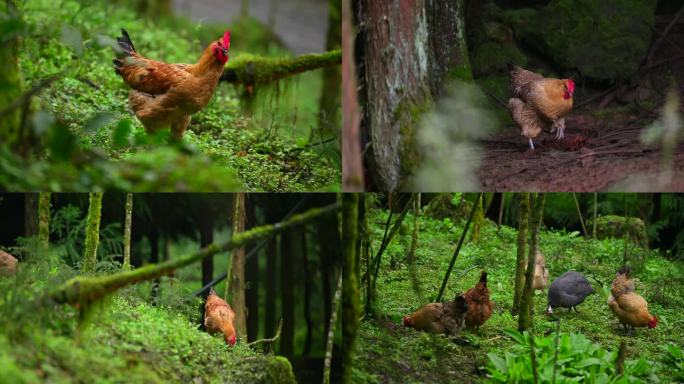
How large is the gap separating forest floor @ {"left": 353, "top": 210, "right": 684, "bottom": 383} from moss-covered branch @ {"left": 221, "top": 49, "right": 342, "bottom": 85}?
1.51m

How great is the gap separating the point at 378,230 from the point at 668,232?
194 cm

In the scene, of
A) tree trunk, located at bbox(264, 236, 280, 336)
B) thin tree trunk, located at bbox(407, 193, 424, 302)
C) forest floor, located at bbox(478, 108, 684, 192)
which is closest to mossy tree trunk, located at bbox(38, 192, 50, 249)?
tree trunk, located at bbox(264, 236, 280, 336)

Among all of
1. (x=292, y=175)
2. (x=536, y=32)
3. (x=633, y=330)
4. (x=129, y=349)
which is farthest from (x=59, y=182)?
(x=633, y=330)

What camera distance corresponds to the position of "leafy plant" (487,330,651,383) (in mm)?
4730

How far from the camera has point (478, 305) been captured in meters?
4.86

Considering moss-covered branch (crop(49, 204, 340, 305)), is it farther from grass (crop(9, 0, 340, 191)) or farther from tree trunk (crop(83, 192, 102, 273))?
tree trunk (crop(83, 192, 102, 273))

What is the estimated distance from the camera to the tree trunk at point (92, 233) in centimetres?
477

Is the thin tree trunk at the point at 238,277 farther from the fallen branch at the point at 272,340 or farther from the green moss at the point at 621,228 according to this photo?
the green moss at the point at 621,228

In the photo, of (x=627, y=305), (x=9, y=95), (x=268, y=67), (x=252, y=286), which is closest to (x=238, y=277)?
(x=252, y=286)

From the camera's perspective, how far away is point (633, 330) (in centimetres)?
503

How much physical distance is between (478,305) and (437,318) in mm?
275

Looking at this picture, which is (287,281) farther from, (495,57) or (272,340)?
(495,57)

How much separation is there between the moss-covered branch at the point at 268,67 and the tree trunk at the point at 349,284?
5.35 feet

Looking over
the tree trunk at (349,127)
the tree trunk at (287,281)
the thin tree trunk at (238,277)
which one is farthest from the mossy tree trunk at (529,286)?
the thin tree trunk at (238,277)
